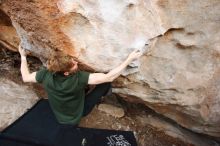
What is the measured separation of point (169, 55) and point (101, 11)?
2.77 ft

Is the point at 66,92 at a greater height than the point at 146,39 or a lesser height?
lesser

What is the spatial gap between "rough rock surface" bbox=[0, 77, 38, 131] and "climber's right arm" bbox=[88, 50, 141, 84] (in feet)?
3.67

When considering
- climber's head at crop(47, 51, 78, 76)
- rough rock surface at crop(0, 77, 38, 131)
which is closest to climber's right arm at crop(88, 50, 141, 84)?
climber's head at crop(47, 51, 78, 76)

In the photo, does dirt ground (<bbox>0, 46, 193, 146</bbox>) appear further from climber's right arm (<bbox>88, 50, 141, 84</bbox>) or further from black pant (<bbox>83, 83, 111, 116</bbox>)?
climber's right arm (<bbox>88, 50, 141, 84</bbox>)

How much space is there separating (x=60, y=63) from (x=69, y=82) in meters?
0.25

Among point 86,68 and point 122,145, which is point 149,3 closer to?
point 86,68

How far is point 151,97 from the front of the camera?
422cm

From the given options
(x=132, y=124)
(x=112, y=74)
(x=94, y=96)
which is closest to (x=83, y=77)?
(x=112, y=74)

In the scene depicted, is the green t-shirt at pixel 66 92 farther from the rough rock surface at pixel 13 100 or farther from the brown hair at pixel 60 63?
the rough rock surface at pixel 13 100

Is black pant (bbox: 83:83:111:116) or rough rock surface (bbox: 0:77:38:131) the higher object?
black pant (bbox: 83:83:111:116)

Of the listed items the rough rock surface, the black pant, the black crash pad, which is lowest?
the black crash pad

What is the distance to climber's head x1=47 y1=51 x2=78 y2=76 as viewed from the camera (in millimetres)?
3633

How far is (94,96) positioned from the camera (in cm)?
421

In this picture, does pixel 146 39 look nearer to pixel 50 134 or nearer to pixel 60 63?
pixel 60 63
